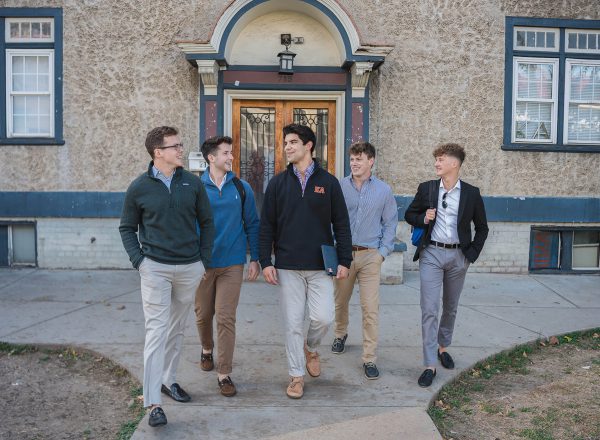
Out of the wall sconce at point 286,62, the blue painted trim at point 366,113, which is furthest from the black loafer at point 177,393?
the wall sconce at point 286,62

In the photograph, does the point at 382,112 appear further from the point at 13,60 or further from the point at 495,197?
the point at 13,60

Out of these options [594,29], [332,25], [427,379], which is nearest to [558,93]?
[594,29]

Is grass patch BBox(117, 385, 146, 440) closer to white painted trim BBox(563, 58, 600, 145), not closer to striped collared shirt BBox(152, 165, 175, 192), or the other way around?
striped collared shirt BBox(152, 165, 175, 192)

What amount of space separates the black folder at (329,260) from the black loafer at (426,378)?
1.14m

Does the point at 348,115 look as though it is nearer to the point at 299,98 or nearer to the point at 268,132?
the point at 299,98

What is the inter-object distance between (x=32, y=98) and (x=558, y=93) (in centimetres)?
815

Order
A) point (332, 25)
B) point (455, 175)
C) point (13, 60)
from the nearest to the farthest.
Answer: point (455, 175), point (332, 25), point (13, 60)

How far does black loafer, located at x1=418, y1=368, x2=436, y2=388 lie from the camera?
4672 mm

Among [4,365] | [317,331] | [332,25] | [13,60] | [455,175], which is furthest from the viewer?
[13,60]

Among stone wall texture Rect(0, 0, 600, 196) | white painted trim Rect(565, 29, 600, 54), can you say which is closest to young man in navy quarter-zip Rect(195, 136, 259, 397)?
stone wall texture Rect(0, 0, 600, 196)

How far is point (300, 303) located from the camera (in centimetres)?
446

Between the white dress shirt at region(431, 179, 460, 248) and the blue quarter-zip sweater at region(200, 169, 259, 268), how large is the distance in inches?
58.6

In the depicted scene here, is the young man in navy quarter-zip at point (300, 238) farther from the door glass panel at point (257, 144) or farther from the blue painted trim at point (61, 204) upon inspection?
the blue painted trim at point (61, 204)

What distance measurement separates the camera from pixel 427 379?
15.4 ft
